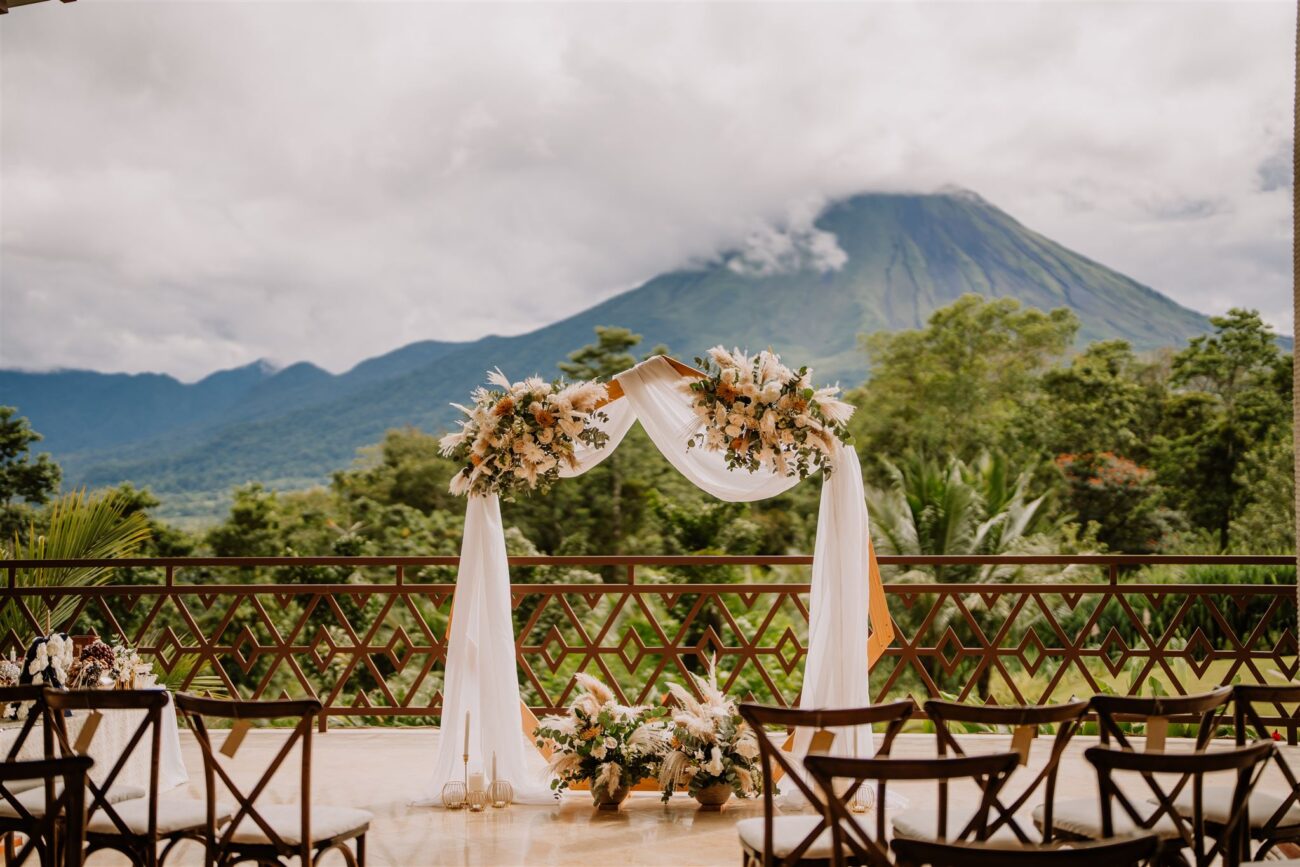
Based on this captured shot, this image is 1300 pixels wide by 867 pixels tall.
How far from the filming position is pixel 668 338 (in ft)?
197

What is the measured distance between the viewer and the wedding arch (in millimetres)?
5234

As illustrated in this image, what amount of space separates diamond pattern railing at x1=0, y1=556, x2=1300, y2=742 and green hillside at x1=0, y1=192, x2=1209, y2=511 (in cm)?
3678

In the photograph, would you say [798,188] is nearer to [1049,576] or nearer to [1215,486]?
[1215,486]

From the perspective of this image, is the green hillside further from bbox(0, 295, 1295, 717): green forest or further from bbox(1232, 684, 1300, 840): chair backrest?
bbox(1232, 684, 1300, 840): chair backrest

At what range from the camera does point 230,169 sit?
Result: 48031mm

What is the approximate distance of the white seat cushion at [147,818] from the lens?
3654mm

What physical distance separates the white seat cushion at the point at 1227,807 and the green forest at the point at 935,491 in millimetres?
7851

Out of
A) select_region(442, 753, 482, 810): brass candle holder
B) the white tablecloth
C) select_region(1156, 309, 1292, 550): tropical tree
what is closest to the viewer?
the white tablecloth

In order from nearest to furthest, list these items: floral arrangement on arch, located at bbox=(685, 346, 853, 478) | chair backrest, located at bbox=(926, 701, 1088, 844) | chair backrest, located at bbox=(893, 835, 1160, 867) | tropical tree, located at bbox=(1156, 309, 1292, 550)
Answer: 1. chair backrest, located at bbox=(893, 835, 1160, 867)
2. chair backrest, located at bbox=(926, 701, 1088, 844)
3. floral arrangement on arch, located at bbox=(685, 346, 853, 478)
4. tropical tree, located at bbox=(1156, 309, 1292, 550)

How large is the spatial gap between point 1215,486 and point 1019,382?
758 centimetres

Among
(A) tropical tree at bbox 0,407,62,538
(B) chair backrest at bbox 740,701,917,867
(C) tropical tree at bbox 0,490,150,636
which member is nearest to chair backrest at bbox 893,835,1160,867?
(B) chair backrest at bbox 740,701,917,867

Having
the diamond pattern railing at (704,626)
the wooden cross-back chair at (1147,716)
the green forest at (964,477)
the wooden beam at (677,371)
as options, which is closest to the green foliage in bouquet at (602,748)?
the diamond pattern railing at (704,626)

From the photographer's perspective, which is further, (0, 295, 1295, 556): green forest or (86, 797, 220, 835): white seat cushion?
(0, 295, 1295, 556): green forest

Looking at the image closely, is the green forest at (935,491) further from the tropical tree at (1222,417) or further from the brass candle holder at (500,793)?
the brass candle holder at (500,793)
